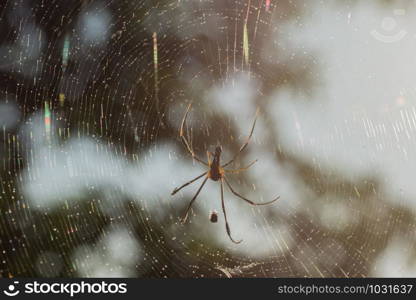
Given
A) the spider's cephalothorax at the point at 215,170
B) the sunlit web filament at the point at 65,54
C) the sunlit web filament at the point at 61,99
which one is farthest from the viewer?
the sunlit web filament at the point at 61,99

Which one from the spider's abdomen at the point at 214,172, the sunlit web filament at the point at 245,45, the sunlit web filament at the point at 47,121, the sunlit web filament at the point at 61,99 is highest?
the sunlit web filament at the point at 245,45

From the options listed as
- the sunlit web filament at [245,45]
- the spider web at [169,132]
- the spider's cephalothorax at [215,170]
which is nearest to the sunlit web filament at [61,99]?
the spider web at [169,132]

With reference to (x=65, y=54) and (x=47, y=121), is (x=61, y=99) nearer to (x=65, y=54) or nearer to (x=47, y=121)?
(x=47, y=121)

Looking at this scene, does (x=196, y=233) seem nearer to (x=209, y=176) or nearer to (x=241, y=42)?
(x=209, y=176)

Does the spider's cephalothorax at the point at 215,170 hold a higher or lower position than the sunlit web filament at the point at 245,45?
lower

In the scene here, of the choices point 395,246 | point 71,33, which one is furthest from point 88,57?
point 395,246

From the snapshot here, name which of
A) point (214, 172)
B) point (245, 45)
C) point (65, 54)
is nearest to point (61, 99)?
point (65, 54)

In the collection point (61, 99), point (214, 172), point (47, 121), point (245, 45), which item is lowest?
point (214, 172)

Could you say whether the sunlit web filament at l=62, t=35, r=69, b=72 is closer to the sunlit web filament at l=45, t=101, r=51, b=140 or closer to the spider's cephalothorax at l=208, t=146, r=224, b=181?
the sunlit web filament at l=45, t=101, r=51, b=140

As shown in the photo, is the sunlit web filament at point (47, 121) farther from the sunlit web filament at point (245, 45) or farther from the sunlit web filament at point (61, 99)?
the sunlit web filament at point (245, 45)

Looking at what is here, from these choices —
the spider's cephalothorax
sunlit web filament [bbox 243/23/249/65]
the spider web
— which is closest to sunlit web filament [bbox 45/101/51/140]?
the spider web
